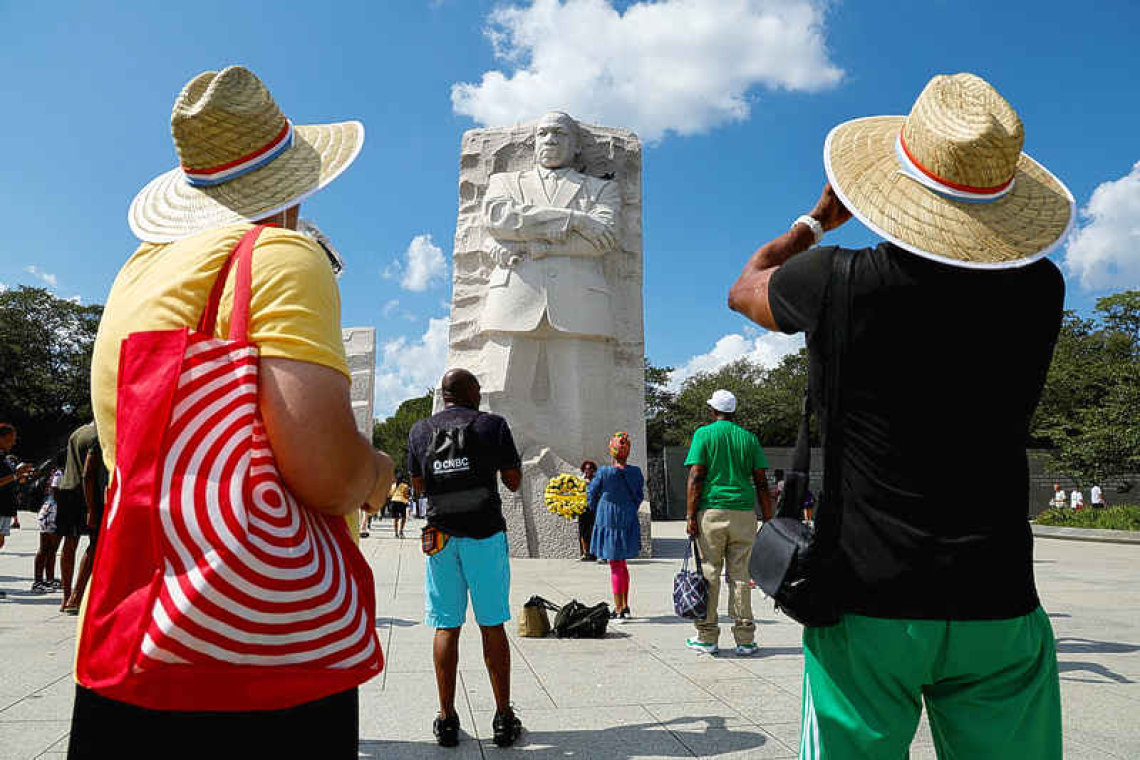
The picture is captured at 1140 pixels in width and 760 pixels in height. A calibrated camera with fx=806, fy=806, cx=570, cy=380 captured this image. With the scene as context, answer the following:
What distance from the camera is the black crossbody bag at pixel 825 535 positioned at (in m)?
1.64

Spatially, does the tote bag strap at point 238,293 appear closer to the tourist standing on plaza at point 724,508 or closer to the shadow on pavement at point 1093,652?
the tourist standing on plaza at point 724,508

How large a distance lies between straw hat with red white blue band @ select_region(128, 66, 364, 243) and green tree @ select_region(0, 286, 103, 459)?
137 feet

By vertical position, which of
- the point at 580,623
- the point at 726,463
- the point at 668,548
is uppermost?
the point at 726,463

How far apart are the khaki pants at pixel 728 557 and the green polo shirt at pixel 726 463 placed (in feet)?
0.25

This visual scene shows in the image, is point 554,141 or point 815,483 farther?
point 815,483

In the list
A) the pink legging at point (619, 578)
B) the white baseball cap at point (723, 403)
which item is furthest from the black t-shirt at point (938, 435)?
the pink legging at point (619, 578)

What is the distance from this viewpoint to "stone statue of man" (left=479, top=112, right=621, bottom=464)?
39.4 feet

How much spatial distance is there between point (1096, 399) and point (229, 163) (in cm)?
3865

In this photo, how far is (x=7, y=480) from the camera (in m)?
7.82

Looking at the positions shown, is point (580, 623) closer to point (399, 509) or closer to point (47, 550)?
point (47, 550)

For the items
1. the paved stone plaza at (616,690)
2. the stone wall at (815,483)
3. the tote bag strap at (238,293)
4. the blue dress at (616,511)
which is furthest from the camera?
the stone wall at (815,483)

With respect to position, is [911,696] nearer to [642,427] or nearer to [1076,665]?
[1076,665]

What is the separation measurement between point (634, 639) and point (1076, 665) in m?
2.92

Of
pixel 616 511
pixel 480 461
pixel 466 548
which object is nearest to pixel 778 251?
pixel 480 461
